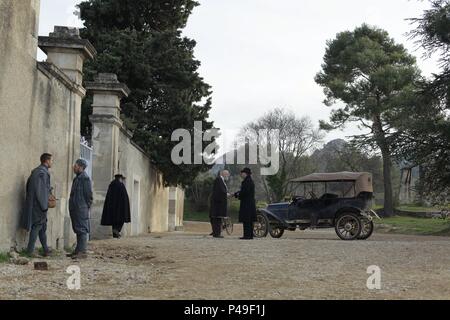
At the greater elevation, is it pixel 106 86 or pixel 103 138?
pixel 106 86

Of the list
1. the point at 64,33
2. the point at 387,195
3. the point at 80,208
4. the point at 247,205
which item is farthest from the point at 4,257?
the point at 387,195

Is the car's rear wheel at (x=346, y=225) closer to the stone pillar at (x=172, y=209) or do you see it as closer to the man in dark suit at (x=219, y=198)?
A: the man in dark suit at (x=219, y=198)

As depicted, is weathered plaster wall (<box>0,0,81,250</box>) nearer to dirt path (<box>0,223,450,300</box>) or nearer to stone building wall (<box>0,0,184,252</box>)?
stone building wall (<box>0,0,184,252</box>)

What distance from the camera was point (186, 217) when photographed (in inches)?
2114

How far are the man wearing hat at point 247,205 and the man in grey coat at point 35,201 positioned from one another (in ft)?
19.7

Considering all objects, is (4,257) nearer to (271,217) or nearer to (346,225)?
(346,225)

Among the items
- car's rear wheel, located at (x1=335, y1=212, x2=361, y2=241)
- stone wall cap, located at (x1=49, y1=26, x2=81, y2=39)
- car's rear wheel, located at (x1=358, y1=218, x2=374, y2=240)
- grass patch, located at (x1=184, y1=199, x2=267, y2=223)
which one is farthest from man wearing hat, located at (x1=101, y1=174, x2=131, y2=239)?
grass patch, located at (x1=184, y1=199, x2=267, y2=223)

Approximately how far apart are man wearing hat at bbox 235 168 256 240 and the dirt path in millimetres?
3275

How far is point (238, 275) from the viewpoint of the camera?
6.63 m

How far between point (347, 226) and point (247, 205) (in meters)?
2.78

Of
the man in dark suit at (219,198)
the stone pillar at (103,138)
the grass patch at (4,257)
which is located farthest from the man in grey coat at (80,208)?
the stone pillar at (103,138)

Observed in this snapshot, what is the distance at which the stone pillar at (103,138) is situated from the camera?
573 inches
